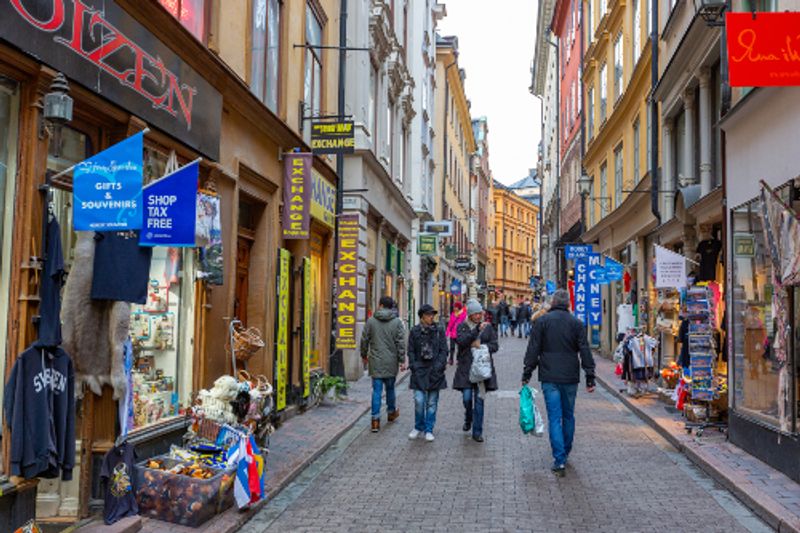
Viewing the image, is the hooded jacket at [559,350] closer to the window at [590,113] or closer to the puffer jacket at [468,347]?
the puffer jacket at [468,347]

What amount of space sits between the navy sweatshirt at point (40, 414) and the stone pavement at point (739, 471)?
5256 millimetres

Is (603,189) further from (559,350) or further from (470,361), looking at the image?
(559,350)

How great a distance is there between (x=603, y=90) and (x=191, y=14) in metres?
20.1

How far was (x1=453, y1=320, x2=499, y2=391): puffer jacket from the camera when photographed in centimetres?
1028

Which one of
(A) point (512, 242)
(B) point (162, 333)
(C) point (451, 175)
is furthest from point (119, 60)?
(A) point (512, 242)

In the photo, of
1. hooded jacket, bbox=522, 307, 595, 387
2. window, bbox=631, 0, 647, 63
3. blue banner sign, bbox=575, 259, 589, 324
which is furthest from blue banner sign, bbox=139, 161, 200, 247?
blue banner sign, bbox=575, 259, 589, 324

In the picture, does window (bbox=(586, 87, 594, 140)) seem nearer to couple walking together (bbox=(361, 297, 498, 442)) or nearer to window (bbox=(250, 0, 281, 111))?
window (bbox=(250, 0, 281, 111))

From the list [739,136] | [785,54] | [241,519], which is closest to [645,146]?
[739,136]

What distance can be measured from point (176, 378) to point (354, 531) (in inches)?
117

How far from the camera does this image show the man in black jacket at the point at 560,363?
27.3 feet

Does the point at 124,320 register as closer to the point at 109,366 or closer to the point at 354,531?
the point at 109,366

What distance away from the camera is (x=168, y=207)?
5906 mm

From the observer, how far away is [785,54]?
6730mm

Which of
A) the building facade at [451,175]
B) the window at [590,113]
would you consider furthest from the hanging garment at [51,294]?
the window at [590,113]
